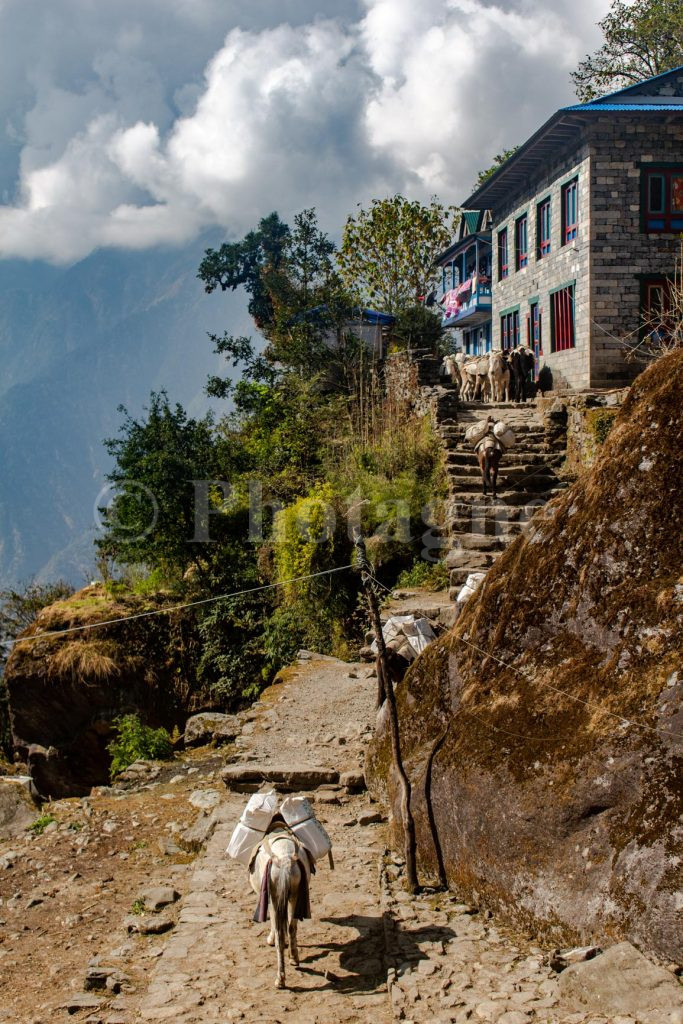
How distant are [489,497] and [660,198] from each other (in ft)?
27.7

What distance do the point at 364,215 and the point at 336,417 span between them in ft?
48.3

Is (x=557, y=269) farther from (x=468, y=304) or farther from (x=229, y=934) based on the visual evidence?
(x=229, y=934)

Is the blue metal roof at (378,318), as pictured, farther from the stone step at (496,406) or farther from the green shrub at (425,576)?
the green shrub at (425,576)

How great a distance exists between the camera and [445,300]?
36.1m

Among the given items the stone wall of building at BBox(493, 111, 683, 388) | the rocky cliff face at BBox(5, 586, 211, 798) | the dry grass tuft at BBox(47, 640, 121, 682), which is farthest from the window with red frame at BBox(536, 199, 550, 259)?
the dry grass tuft at BBox(47, 640, 121, 682)

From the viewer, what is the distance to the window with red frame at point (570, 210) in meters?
21.1

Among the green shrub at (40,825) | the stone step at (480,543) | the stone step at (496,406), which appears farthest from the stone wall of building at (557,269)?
the green shrub at (40,825)

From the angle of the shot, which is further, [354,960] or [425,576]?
[425,576]

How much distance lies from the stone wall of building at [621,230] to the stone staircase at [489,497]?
2.81m

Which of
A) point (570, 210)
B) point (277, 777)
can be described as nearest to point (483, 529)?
point (277, 777)

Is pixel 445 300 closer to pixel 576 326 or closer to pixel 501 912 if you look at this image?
pixel 576 326

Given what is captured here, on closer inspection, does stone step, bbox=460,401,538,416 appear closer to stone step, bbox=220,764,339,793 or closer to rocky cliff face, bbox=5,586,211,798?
rocky cliff face, bbox=5,586,211,798

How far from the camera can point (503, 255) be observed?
2675 centimetres

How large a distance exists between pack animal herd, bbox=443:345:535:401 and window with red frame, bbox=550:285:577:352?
27.3 inches
